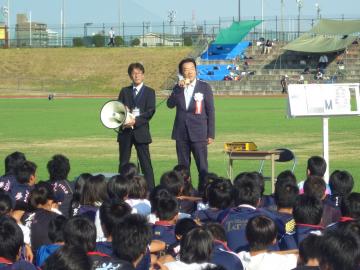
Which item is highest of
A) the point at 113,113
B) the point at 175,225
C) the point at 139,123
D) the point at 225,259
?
the point at 113,113

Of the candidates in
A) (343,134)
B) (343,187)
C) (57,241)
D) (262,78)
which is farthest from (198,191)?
(262,78)

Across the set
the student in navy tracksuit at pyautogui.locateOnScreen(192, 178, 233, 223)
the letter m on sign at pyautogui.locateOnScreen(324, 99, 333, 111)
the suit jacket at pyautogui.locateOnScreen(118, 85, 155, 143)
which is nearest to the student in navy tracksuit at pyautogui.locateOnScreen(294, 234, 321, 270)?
the student in navy tracksuit at pyautogui.locateOnScreen(192, 178, 233, 223)

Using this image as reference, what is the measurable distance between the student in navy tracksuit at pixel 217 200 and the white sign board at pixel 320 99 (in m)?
3.83

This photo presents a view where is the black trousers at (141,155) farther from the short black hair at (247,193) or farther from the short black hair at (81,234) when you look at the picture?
the short black hair at (81,234)

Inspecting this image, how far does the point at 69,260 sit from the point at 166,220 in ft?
8.98

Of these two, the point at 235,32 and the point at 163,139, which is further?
the point at 235,32

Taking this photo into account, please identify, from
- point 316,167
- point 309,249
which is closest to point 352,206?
point 309,249

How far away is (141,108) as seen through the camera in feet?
44.6

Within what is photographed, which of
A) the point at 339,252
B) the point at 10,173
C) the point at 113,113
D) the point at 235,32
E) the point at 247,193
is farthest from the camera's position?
the point at 235,32

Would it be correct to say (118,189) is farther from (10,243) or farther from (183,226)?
(10,243)

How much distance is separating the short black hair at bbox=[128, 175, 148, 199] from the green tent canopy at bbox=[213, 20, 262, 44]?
2546 inches

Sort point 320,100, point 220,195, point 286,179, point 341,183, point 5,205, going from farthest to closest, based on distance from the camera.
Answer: point 320,100
point 341,183
point 286,179
point 220,195
point 5,205

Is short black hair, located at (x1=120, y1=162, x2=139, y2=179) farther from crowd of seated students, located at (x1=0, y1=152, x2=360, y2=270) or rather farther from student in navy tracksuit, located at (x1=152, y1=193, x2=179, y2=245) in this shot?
student in navy tracksuit, located at (x1=152, y1=193, x2=179, y2=245)

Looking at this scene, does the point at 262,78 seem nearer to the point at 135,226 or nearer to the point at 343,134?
the point at 343,134
